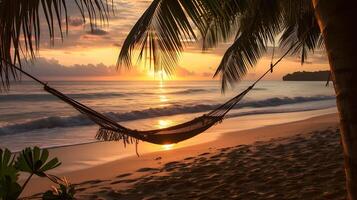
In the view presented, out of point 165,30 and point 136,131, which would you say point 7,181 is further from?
point 136,131

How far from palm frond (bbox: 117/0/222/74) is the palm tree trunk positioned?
0.64m

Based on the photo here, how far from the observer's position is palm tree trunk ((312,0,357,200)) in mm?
1582

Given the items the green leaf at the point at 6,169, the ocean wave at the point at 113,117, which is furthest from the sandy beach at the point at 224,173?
the ocean wave at the point at 113,117

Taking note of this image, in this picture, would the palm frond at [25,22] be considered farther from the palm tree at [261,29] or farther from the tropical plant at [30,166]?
the palm tree at [261,29]

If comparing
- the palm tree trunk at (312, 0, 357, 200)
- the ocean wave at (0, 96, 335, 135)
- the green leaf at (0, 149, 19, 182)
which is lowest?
the ocean wave at (0, 96, 335, 135)

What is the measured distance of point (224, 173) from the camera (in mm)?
4141

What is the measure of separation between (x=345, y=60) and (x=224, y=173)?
8.84 ft

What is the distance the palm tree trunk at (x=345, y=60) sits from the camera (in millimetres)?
1582

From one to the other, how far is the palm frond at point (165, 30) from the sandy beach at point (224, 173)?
124 centimetres

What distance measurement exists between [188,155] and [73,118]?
662 cm

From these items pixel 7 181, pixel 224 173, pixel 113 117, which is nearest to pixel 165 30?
pixel 7 181

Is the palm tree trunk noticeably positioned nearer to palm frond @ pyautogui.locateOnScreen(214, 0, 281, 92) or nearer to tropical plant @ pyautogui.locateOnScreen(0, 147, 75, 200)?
tropical plant @ pyautogui.locateOnScreen(0, 147, 75, 200)

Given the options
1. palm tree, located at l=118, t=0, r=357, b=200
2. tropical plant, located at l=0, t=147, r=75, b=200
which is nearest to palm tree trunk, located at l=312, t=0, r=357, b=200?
palm tree, located at l=118, t=0, r=357, b=200

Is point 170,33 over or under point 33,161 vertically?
over
